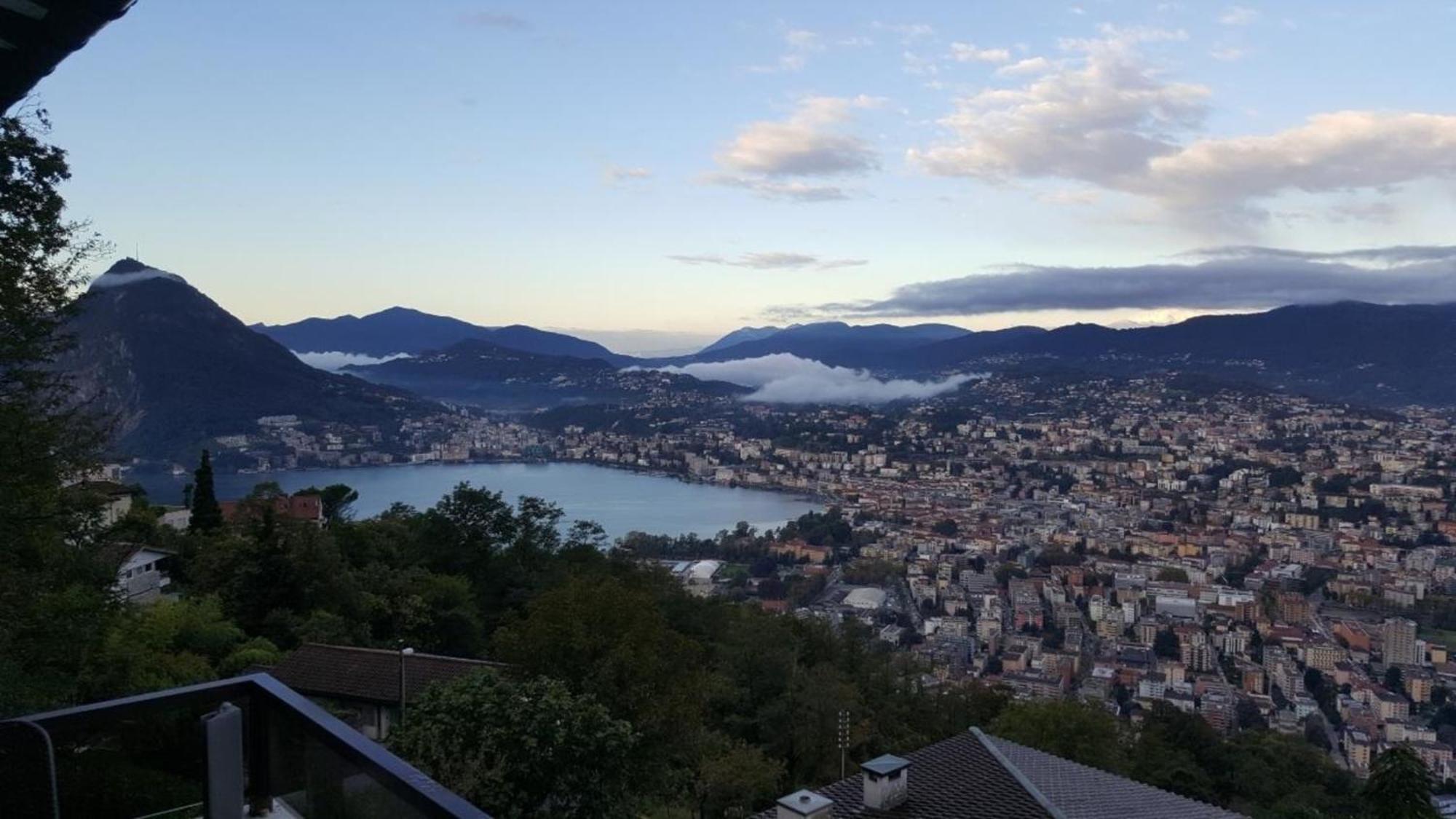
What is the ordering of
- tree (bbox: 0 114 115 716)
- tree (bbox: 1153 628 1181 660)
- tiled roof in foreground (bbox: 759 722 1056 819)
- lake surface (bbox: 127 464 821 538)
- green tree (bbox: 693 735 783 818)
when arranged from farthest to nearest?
lake surface (bbox: 127 464 821 538) < tree (bbox: 1153 628 1181 660) < green tree (bbox: 693 735 783 818) < tiled roof in foreground (bbox: 759 722 1056 819) < tree (bbox: 0 114 115 716)

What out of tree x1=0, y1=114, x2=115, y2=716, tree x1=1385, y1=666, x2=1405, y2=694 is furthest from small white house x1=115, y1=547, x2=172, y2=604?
tree x1=1385, y1=666, x2=1405, y2=694

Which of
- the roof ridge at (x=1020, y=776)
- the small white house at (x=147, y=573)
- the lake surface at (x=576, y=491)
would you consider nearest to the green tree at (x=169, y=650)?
the small white house at (x=147, y=573)

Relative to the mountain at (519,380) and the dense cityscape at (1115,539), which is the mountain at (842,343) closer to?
the mountain at (519,380)

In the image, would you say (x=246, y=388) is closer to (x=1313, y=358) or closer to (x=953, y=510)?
(x=953, y=510)

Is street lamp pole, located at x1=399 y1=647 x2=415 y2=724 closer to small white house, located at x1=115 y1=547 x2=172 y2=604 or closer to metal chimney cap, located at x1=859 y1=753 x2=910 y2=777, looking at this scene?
metal chimney cap, located at x1=859 y1=753 x2=910 y2=777

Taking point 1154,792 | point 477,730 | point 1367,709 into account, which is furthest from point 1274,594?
point 477,730
